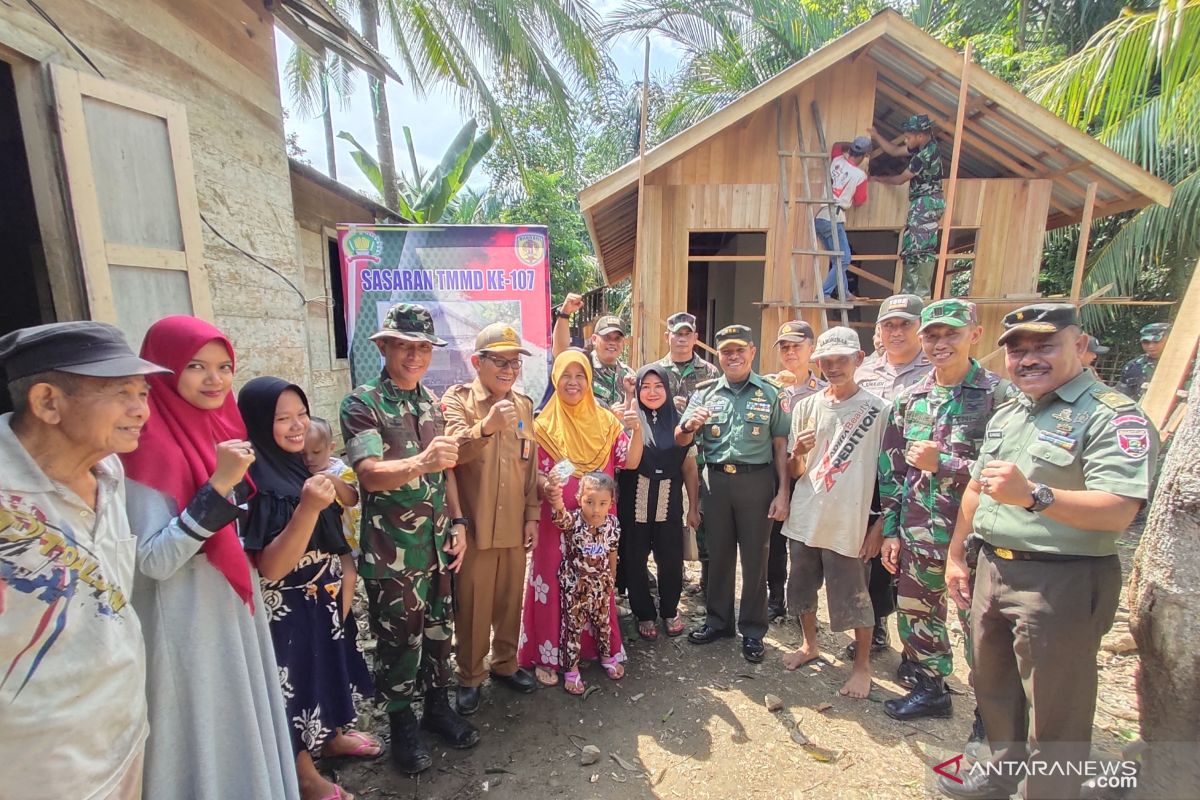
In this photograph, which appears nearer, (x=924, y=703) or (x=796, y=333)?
(x=924, y=703)

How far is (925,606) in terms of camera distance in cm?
272

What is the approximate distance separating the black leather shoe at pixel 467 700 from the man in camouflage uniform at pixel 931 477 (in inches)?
88.5

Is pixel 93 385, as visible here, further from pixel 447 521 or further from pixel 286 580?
pixel 447 521

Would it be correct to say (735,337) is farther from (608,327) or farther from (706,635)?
(706,635)

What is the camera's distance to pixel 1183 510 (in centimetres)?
181

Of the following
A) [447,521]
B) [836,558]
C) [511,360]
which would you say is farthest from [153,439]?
[836,558]

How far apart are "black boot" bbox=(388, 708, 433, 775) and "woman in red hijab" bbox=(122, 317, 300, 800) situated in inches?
31.4

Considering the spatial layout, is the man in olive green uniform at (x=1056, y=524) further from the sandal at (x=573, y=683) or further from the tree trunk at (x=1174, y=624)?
the sandal at (x=573, y=683)

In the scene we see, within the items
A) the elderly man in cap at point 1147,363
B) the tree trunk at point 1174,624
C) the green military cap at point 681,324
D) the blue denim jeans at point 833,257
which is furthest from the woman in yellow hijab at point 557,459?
the elderly man in cap at point 1147,363

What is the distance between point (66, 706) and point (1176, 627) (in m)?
3.32

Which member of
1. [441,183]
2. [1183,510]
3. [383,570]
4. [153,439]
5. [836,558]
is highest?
[441,183]

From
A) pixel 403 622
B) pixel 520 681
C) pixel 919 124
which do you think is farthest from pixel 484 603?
pixel 919 124

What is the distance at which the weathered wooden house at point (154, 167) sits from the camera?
7.42 ft

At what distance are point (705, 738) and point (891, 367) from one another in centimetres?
242
